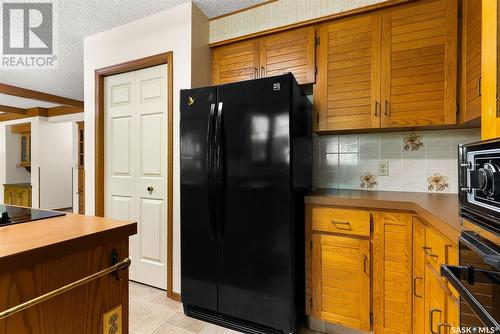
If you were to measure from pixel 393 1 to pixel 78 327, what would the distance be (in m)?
→ 2.36

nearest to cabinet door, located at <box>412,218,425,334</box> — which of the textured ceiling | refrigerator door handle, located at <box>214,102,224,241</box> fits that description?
refrigerator door handle, located at <box>214,102,224,241</box>

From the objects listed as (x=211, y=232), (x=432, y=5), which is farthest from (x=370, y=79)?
(x=211, y=232)

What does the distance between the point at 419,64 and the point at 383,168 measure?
760 mm

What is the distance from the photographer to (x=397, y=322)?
149cm

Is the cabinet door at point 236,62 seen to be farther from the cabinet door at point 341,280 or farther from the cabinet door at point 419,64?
the cabinet door at point 341,280

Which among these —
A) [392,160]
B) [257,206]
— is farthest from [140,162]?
[392,160]

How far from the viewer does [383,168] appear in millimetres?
2014

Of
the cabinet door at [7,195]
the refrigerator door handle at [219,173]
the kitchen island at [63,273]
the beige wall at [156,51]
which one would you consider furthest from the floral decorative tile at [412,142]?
the cabinet door at [7,195]

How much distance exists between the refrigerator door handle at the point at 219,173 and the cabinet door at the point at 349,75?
2.45ft

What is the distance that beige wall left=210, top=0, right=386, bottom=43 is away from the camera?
6.06 ft

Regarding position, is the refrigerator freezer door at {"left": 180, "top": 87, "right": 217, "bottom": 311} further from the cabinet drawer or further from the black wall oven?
the black wall oven

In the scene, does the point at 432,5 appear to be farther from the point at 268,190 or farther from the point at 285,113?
the point at 268,190

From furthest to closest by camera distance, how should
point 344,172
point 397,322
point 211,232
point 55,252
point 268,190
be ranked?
point 344,172
point 211,232
point 268,190
point 397,322
point 55,252

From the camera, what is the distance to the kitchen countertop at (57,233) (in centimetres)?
70
